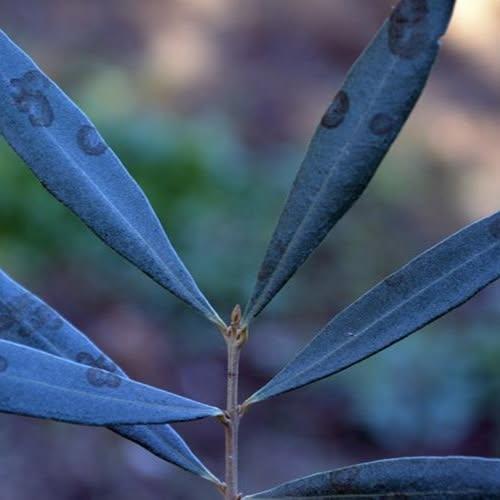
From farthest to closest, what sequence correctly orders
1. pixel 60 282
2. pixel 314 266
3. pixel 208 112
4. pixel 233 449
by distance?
1. pixel 208 112
2. pixel 314 266
3. pixel 60 282
4. pixel 233 449

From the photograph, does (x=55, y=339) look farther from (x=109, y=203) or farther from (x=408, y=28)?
(x=408, y=28)

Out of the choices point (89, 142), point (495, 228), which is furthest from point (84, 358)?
point (495, 228)

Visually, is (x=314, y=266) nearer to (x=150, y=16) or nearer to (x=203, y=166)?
(x=203, y=166)

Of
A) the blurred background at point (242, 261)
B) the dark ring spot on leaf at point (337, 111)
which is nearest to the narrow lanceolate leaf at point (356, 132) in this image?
the dark ring spot on leaf at point (337, 111)

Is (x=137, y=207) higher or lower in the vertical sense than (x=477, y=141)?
lower

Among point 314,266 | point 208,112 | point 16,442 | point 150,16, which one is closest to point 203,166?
point 314,266

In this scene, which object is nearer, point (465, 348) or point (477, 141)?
point (465, 348)

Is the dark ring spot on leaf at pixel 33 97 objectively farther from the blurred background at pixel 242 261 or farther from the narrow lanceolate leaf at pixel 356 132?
the blurred background at pixel 242 261
